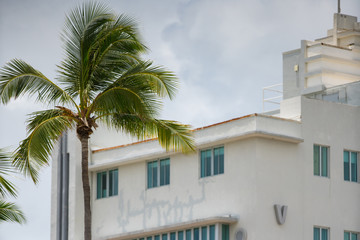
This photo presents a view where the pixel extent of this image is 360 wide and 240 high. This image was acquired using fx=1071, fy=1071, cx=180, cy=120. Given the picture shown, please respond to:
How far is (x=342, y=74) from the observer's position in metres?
49.5

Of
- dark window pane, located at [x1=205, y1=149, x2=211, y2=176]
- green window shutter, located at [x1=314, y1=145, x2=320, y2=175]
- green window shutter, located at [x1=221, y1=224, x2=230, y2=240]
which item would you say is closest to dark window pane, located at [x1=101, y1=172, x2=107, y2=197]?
dark window pane, located at [x1=205, y1=149, x2=211, y2=176]

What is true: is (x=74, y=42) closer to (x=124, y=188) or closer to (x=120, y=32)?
(x=120, y=32)

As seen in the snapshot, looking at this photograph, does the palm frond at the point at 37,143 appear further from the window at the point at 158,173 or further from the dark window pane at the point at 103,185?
the dark window pane at the point at 103,185

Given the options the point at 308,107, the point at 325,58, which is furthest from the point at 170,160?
the point at 325,58

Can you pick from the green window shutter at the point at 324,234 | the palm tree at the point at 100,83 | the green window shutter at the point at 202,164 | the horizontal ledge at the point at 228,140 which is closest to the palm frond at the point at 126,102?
the palm tree at the point at 100,83

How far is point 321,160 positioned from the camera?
137 feet

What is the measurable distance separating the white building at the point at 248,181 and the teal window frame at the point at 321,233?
0.13ft

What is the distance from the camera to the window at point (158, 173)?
43812mm

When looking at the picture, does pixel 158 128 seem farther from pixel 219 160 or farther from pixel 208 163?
pixel 208 163

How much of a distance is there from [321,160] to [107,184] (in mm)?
10180

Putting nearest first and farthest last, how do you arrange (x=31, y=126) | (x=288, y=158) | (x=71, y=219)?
(x=31, y=126) < (x=288, y=158) < (x=71, y=219)

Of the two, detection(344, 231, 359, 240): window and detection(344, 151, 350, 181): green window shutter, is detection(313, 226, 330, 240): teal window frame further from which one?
detection(344, 151, 350, 181): green window shutter

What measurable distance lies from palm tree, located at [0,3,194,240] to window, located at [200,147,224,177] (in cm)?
873

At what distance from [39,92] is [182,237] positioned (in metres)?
11.8
